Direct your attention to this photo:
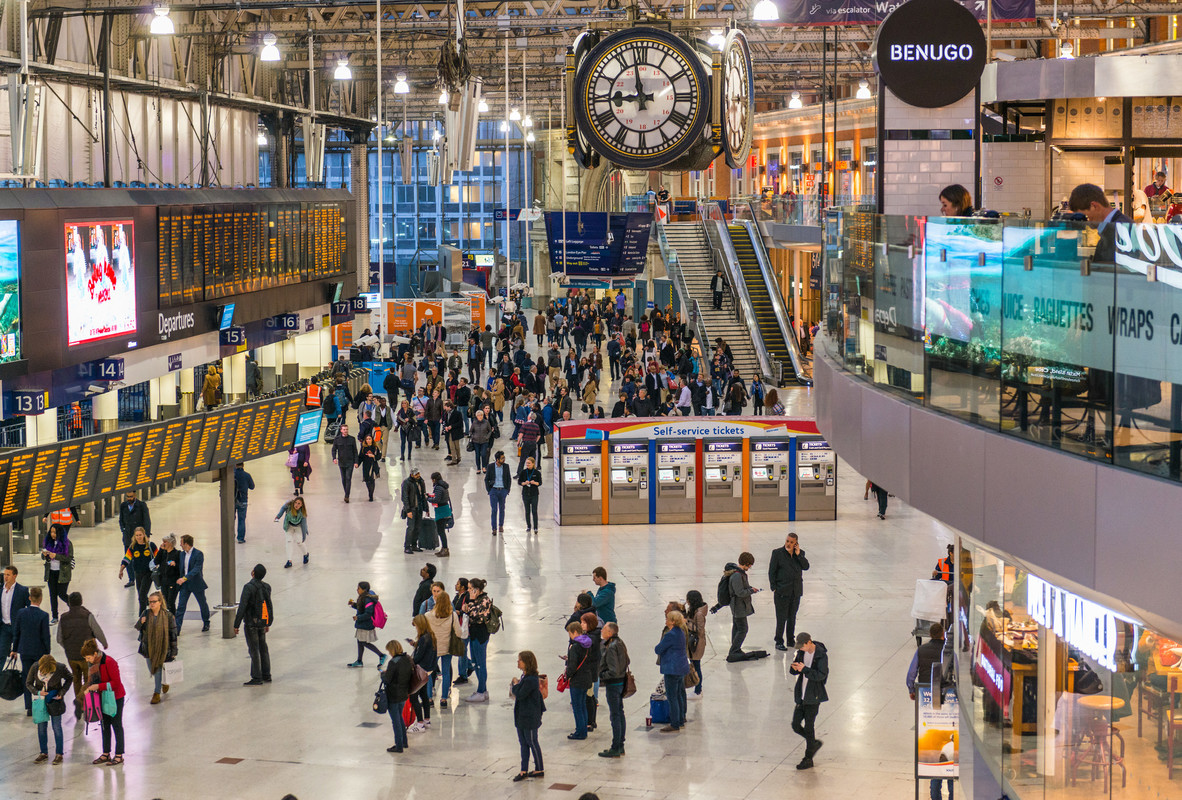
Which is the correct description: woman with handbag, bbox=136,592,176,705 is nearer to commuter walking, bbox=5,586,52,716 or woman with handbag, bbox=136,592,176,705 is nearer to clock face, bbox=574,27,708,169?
commuter walking, bbox=5,586,52,716

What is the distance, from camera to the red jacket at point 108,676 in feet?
43.3

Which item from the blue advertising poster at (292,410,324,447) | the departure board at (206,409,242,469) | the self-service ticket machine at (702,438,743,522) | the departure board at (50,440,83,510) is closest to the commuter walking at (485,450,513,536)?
the self-service ticket machine at (702,438,743,522)

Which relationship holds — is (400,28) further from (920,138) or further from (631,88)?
(631,88)

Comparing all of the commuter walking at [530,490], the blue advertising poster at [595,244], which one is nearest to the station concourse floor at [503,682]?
the commuter walking at [530,490]

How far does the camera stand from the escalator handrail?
41688mm

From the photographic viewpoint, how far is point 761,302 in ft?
141

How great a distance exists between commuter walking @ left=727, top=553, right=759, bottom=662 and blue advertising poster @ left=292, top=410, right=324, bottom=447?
231 inches

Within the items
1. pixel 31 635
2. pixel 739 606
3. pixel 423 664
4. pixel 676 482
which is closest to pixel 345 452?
pixel 676 482

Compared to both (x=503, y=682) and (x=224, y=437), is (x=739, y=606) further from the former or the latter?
(x=224, y=437)

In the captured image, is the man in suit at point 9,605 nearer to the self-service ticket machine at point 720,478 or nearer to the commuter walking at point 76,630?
the commuter walking at point 76,630

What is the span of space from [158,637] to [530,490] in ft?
29.2

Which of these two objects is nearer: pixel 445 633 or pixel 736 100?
pixel 736 100

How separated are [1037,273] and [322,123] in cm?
3810

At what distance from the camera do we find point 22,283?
18.2 meters
